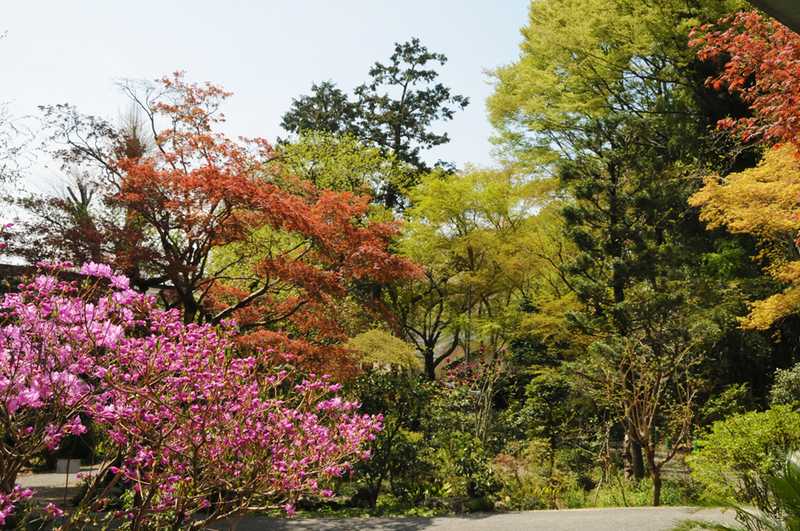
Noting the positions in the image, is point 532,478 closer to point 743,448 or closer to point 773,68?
point 743,448

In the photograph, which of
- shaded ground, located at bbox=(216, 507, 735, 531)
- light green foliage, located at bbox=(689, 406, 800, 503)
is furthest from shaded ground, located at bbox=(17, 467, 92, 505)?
light green foliage, located at bbox=(689, 406, 800, 503)

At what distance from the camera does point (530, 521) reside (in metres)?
7.50

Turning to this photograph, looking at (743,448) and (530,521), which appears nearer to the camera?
(743,448)

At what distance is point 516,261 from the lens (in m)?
16.4

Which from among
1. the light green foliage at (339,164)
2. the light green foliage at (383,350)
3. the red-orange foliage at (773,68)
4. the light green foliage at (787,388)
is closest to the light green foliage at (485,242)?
the light green foliage at (339,164)

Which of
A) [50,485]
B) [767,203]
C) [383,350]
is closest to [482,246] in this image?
[383,350]

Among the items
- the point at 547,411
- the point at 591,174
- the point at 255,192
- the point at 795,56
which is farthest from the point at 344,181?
the point at 795,56

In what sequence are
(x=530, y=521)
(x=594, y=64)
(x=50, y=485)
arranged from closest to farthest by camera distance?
(x=530, y=521) → (x=50, y=485) → (x=594, y=64)

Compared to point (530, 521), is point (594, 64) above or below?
above

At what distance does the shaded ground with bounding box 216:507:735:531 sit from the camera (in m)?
7.05

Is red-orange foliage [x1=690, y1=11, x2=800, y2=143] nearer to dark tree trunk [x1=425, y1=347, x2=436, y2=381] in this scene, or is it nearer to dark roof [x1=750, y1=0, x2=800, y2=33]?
dark roof [x1=750, y1=0, x2=800, y2=33]

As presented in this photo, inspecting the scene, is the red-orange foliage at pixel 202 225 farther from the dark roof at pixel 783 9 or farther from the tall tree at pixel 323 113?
the tall tree at pixel 323 113

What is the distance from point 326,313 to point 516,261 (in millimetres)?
7296

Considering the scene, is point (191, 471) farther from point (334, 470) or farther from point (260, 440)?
point (334, 470)
